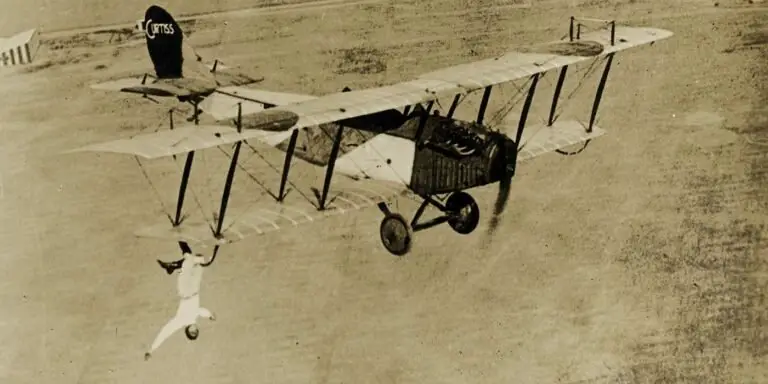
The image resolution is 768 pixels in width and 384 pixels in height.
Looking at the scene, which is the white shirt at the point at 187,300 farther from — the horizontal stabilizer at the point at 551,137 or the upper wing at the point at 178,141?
the horizontal stabilizer at the point at 551,137

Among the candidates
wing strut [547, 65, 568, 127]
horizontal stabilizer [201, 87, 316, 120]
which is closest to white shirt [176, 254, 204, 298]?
horizontal stabilizer [201, 87, 316, 120]

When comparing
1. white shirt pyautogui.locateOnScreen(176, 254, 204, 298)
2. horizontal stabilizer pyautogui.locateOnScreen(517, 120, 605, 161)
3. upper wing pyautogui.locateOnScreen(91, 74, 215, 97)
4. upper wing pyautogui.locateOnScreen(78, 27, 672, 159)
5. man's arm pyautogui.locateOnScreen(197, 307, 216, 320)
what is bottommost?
man's arm pyautogui.locateOnScreen(197, 307, 216, 320)

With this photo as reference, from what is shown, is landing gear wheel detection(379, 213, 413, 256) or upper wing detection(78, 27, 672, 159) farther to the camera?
landing gear wheel detection(379, 213, 413, 256)

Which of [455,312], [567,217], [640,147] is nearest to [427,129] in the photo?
[455,312]

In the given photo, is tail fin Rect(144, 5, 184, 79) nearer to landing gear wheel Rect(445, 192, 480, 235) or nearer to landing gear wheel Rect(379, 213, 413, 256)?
landing gear wheel Rect(379, 213, 413, 256)

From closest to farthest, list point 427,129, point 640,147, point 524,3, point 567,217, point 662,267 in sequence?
point 427,129 < point 662,267 < point 567,217 < point 640,147 < point 524,3

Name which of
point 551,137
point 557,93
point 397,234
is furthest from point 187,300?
point 557,93

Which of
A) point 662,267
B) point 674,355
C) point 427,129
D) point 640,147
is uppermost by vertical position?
point 427,129

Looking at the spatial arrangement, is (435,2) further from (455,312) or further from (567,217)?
(455,312)
